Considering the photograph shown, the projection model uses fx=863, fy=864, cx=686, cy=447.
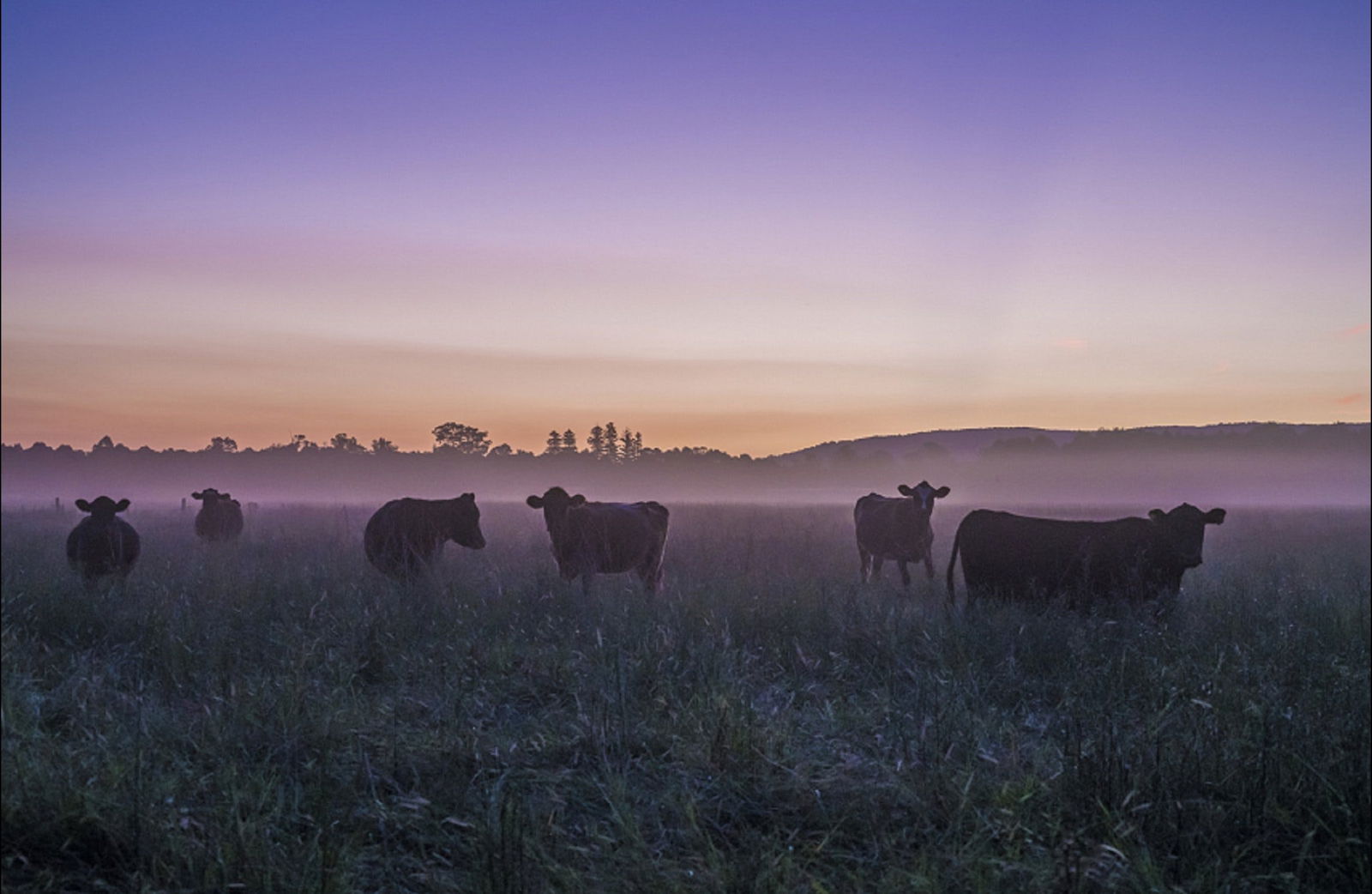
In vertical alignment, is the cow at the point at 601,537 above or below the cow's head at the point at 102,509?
below

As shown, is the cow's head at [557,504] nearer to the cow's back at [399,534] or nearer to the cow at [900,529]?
the cow's back at [399,534]

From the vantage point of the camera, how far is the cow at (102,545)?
11.5 metres

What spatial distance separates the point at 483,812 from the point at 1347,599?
385 inches

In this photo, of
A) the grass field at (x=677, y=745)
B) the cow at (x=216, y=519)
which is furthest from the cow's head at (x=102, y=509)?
the cow at (x=216, y=519)

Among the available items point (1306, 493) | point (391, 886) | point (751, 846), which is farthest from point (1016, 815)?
point (1306, 493)

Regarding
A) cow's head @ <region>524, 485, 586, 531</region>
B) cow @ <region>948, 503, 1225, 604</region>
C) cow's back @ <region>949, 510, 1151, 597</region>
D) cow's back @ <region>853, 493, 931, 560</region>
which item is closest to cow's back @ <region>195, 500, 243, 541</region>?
cow's head @ <region>524, 485, 586, 531</region>

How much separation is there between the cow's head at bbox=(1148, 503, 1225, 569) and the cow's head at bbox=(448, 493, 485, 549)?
8.99 meters

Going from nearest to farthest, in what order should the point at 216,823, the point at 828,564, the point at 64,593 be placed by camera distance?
the point at 216,823, the point at 64,593, the point at 828,564

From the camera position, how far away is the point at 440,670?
656 centimetres

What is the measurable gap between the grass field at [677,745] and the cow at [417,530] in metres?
3.18

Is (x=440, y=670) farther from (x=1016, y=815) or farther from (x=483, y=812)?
(x=1016, y=815)

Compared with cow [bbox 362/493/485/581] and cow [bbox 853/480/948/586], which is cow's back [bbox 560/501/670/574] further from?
cow [bbox 853/480/948/586]

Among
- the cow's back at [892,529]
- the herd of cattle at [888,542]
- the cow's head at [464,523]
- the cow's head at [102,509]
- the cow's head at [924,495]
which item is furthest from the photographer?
the cow's back at [892,529]

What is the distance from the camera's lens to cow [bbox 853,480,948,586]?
46.4 feet
